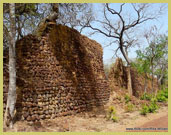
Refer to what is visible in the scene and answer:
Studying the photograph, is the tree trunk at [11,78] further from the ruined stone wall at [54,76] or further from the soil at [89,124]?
the ruined stone wall at [54,76]

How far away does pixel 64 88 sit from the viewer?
7.64m

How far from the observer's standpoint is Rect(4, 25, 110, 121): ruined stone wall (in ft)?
22.2

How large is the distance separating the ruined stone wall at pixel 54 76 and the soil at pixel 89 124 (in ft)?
1.18

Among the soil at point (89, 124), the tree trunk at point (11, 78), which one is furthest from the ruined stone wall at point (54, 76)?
the tree trunk at point (11, 78)

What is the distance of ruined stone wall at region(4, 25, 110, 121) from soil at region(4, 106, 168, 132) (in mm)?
358

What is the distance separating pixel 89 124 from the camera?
6855 millimetres

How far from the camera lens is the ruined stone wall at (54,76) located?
677 centimetres

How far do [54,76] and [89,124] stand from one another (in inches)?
88.8

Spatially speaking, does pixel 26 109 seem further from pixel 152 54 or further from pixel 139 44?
pixel 139 44

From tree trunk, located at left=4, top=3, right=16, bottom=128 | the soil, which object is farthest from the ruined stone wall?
tree trunk, located at left=4, top=3, right=16, bottom=128

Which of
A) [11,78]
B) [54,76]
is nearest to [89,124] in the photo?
[54,76]

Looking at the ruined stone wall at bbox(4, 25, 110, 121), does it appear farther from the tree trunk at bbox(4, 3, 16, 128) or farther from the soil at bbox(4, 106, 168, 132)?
the tree trunk at bbox(4, 3, 16, 128)

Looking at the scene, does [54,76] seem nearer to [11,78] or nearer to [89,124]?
[11,78]

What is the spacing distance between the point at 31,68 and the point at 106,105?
4.73 m
